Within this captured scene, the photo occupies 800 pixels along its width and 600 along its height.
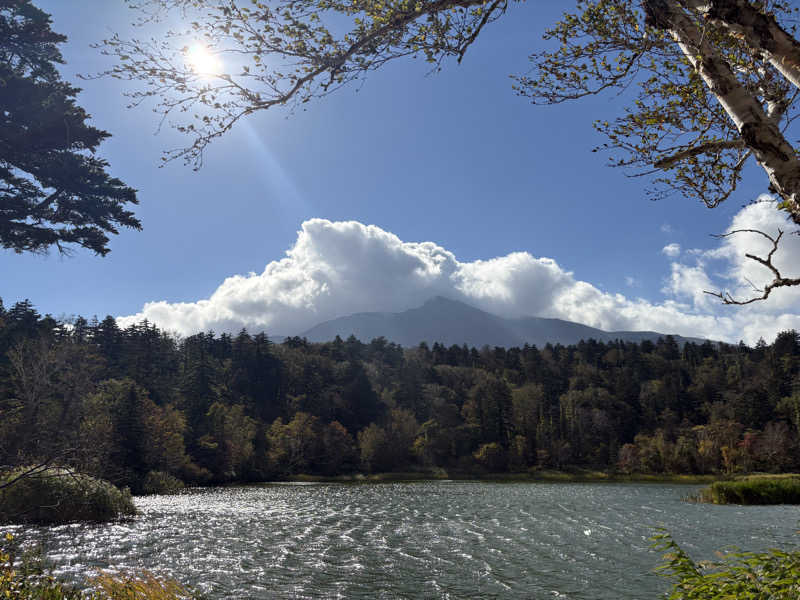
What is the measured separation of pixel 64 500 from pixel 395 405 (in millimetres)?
107433

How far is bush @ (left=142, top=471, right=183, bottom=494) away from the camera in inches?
2389

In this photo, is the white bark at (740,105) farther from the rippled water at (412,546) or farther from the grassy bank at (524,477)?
the grassy bank at (524,477)

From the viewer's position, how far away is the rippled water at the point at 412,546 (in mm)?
19031

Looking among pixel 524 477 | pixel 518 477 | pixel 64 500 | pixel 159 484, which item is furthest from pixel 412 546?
pixel 524 477

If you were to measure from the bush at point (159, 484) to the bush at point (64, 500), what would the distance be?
24668mm

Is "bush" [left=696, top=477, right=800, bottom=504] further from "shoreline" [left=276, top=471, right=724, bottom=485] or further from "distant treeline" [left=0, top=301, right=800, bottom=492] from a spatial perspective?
"distant treeline" [left=0, top=301, right=800, bottom=492]

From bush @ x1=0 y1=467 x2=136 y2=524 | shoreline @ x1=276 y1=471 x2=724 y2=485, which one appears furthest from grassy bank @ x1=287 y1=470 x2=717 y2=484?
bush @ x1=0 y1=467 x2=136 y2=524

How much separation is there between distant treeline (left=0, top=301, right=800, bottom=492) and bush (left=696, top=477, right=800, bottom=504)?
186 ft

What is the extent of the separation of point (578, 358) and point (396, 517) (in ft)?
480

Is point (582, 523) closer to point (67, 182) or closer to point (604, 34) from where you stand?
point (604, 34)

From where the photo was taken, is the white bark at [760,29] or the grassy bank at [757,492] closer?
the white bark at [760,29]

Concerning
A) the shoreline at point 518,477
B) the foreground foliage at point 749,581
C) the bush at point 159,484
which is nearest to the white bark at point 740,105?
the foreground foliage at point 749,581

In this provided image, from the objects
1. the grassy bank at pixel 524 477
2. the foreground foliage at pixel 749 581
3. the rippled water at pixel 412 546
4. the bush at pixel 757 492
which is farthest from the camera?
the grassy bank at pixel 524 477

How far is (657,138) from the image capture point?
31.2 ft
